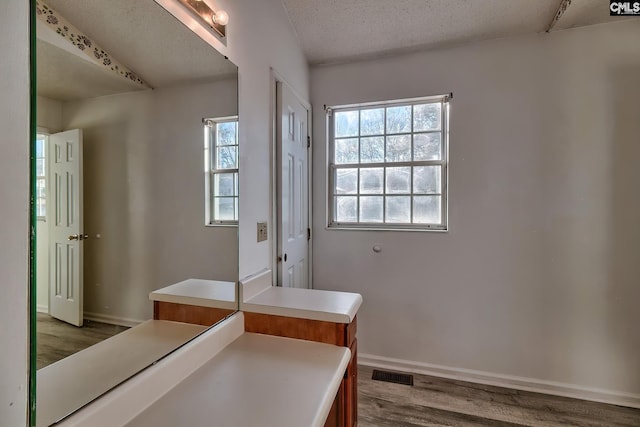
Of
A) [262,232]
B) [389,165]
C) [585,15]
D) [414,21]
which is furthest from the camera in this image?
[389,165]

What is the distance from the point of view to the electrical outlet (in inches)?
65.4

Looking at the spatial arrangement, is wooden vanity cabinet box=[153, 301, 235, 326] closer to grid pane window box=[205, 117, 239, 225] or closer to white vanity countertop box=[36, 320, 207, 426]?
white vanity countertop box=[36, 320, 207, 426]

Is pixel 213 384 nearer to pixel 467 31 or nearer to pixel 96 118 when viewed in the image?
pixel 96 118

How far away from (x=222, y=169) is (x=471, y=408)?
214 cm

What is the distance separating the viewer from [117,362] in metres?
0.87

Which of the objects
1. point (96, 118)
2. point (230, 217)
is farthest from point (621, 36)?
point (96, 118)

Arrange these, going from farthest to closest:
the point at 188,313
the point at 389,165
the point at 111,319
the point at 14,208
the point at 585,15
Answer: the point at 389,165, the point at 585,15, the point at 188,313, the point at 111,319, the point at 14,208

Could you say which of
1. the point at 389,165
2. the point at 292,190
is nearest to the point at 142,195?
the point at 292,190

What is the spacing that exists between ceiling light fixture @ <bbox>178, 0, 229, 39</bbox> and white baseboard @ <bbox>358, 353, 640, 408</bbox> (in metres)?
2.43

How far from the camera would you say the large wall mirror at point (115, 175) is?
0.70 meters

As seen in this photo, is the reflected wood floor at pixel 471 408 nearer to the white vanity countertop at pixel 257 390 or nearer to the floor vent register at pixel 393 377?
the floor vent register at pixel 393 377

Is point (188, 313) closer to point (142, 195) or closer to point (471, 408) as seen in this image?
point (142, 195)

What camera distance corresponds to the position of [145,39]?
3.28 feet

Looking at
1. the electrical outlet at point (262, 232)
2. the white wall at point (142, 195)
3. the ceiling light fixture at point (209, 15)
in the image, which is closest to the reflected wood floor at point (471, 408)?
the electrical outlet at point (262, 232)
